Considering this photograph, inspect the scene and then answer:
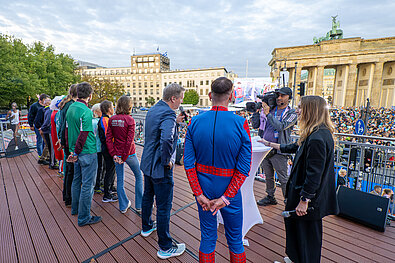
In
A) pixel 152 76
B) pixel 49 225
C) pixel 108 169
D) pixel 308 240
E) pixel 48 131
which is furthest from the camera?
pixel 152 76

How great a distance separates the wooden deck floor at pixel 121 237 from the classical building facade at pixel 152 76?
7484 cm

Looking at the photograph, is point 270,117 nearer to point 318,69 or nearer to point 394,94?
point 318,69

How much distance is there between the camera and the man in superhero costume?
1.56m

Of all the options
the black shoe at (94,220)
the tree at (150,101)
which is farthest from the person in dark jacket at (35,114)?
the tree at (150,101)

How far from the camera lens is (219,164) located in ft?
5.20

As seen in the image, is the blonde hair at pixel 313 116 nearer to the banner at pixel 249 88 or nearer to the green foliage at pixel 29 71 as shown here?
the banner at pixel 249 88

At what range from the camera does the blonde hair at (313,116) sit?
6.00 feet

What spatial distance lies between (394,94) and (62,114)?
57053 millimetres

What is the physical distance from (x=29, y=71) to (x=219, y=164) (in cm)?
2910

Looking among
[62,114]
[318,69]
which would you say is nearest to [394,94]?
[318,69]

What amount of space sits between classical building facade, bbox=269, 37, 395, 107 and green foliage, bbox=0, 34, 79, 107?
35596 millimetres

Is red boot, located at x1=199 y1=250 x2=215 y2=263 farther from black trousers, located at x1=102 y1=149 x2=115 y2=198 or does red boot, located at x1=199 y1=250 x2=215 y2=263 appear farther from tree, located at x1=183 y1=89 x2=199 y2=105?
tree, located at x1=183 y1=89 x2=199 y2=105

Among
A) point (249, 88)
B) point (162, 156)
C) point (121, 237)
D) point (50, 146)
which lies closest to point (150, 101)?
point (249, 88)

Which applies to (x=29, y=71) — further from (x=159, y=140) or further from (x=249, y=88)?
(x=159, y=140)
